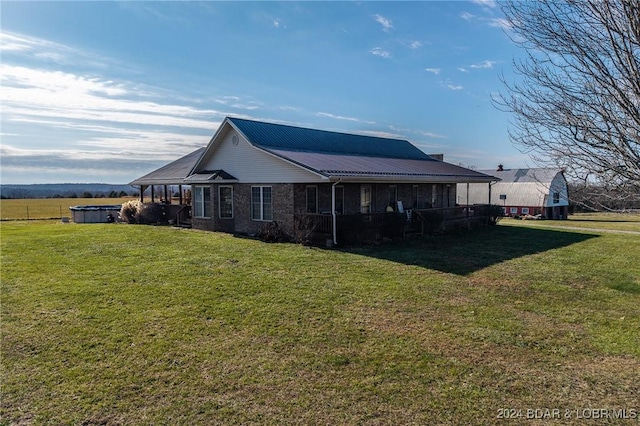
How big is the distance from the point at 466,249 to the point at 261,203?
28.9ft

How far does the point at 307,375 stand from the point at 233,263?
7.04 meters

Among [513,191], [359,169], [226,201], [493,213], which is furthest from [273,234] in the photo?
[513,191]

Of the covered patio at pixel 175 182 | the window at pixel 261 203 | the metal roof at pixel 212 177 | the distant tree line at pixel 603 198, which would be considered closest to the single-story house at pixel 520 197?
the window at pixel 261 203

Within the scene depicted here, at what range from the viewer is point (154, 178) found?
26.0 m

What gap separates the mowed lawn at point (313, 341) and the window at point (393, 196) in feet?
29.6

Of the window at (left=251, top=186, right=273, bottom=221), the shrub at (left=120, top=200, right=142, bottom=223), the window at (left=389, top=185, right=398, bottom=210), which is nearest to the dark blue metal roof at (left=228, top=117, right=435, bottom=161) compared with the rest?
the window at (left=251, top=186, right=273, bottom=221)

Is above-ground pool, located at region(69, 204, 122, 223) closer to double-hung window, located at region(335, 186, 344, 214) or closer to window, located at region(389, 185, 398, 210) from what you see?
double-hung window, located at region(335, 186, 344, 214)

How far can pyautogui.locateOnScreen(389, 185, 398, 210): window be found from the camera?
2091cm

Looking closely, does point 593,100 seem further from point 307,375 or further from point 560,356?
point 307,375

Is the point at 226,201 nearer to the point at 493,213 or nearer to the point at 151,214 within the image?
the point at 151,214

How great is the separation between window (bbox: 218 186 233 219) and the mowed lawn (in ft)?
25.9

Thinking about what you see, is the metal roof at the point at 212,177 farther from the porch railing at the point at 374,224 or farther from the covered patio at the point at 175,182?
the porch railing at the point at 374,224

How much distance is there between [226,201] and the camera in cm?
1994

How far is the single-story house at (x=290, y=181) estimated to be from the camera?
16391 mm
